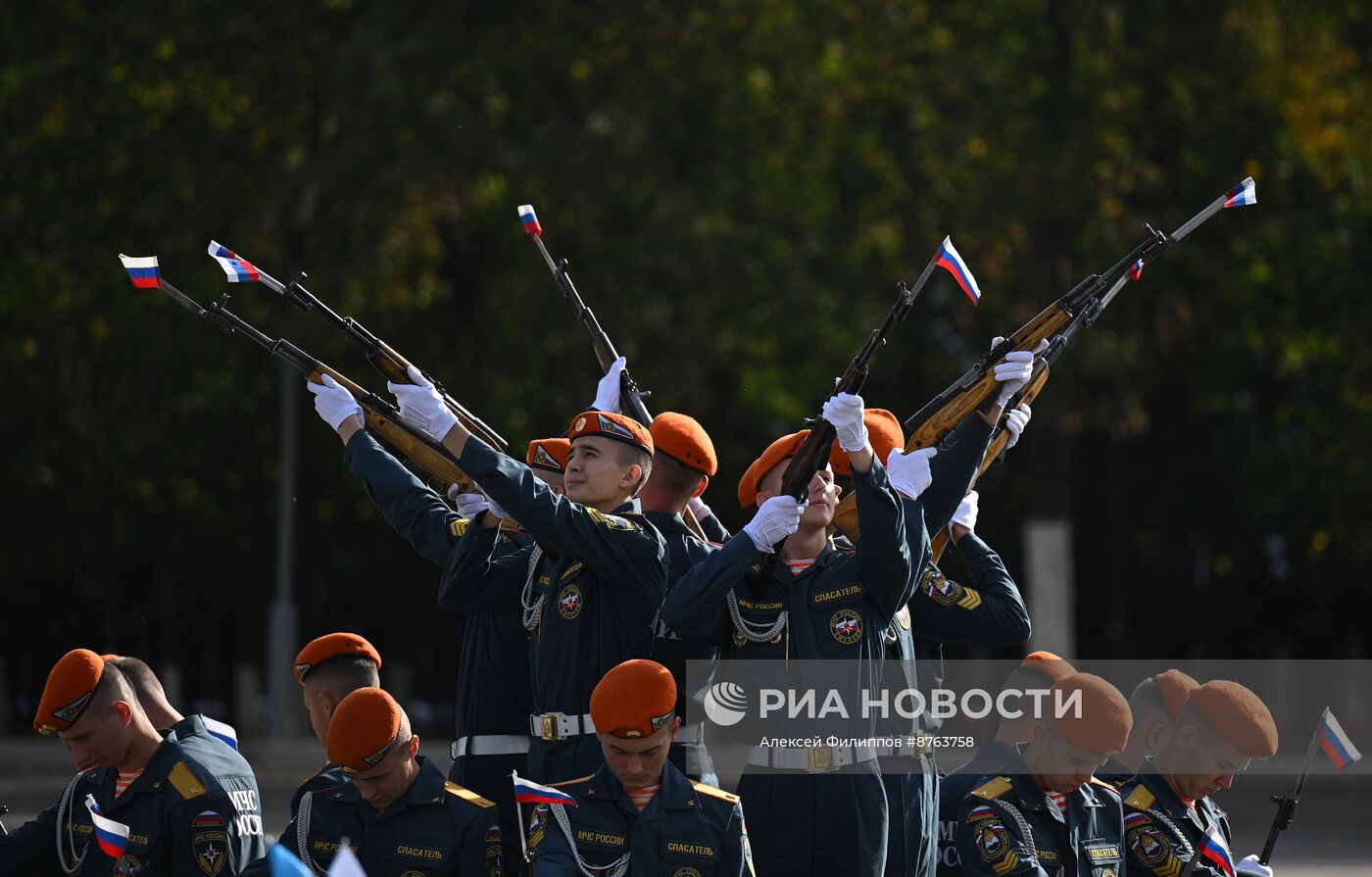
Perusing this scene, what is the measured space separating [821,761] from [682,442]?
3.96ft

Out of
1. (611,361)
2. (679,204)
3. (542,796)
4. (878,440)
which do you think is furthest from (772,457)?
(679,204)

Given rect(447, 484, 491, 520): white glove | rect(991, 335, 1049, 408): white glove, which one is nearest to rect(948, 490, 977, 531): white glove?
rect(991, 335, 1049, 408): white glove

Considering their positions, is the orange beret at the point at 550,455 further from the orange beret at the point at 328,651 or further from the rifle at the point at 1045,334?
the rifle at the point at 1045,334

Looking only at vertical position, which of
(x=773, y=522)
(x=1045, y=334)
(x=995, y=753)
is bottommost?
(x=995, y=753)

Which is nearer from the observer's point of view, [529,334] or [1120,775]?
[1120,775]

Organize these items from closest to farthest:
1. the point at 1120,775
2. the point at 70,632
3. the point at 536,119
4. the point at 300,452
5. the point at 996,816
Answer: the point at 996,816 → the point at 1120,775 → the point at 536,119 → the point at 300,452 → the point at 70,632

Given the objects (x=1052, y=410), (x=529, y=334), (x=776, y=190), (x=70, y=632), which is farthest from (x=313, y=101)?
(x=70, y=632)

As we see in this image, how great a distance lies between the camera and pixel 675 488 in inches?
269

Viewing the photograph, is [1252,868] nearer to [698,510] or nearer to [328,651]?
[698,510]

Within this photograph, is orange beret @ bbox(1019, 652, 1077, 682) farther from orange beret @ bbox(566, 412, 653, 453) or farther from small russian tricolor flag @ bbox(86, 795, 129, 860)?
small russian tricolor flag @ bbox(86, 795, 129, 860)

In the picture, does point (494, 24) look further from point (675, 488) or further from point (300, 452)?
point (675, 488)

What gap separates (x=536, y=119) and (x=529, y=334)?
2.02m

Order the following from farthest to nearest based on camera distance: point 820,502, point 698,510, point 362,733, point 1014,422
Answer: point 698,510, point 1014,422, point 820,502, point 362,733

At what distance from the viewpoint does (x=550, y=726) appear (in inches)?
251
